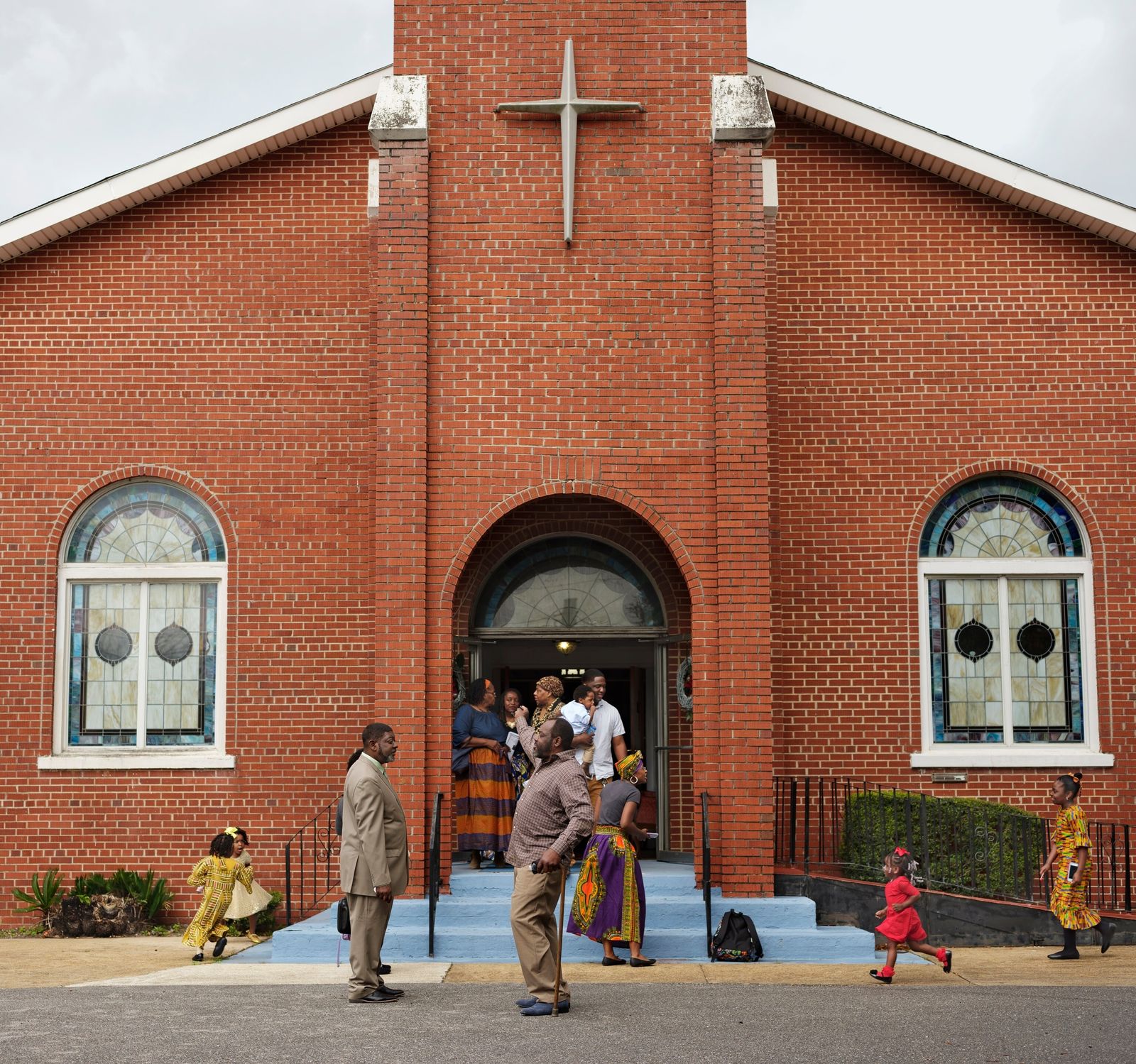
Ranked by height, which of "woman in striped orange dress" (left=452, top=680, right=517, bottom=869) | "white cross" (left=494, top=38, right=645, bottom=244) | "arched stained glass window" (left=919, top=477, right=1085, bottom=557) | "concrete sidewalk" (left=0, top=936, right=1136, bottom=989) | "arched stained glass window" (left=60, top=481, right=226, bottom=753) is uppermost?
"white cross" (left=494, top=38, right=645, bottom=244)

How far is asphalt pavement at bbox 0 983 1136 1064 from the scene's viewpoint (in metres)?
7.69

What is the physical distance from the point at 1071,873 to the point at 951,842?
4.37ft

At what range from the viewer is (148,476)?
14594 millimetres

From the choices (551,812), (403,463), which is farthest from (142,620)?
(551,812)

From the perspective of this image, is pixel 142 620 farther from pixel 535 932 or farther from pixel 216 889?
pixel 535 932

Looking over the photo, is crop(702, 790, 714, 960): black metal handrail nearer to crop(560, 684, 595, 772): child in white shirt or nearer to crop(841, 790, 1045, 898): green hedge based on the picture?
crop(560, 684, 595, 772): child in white shirt

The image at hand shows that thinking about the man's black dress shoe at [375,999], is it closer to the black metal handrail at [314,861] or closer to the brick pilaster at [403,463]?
the brick pilaster at [403,463]

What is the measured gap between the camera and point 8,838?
1412cm

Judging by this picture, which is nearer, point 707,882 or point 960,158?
point 707,882

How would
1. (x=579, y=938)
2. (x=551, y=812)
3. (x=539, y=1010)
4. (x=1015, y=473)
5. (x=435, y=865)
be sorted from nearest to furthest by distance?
(x=539, y=1010), (x=551, y=812), (x=435, y=865), (x=579, y=938), (x=1015, y=473)

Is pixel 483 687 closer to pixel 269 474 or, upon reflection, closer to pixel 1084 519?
pixel 269 474

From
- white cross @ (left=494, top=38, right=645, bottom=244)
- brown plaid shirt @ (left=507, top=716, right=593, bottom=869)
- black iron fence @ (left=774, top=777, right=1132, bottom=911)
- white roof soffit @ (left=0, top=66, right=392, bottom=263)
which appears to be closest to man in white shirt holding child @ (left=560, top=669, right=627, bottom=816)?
black iron fence @ (left=774, top=777, right=1132, bottom=911)

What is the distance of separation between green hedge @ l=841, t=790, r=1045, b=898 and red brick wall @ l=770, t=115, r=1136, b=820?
922mm

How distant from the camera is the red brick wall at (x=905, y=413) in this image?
1434 cm
